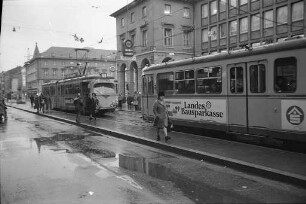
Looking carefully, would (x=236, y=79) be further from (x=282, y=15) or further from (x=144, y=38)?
(x=144, y=38)

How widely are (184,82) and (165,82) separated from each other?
1636 mm

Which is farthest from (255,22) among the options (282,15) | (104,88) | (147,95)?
(147,95)

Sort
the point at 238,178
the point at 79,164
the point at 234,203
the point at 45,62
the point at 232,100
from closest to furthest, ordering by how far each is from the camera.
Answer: the point at 234,203
the point at 238,178
the point at 79,164
the point at 232,100
the point at 45,62

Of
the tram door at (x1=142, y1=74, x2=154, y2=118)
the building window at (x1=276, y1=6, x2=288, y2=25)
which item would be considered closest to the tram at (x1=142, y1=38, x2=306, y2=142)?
the tram door at (x1=142, y1=74, x2=154, y2=118)

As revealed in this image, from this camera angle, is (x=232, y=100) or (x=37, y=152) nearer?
(x=37, y=152)

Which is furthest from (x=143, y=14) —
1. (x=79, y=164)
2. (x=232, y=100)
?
(x=79, y=164)

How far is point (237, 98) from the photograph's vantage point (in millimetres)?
11625

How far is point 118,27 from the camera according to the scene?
168 ft

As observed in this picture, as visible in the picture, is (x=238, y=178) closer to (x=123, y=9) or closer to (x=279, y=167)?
(x=279, y=167)

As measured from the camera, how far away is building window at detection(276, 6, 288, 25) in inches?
1291

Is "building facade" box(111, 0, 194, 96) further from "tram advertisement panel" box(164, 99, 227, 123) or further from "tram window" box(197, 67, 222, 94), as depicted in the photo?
"tram window" box(197, 67, 222, 94)

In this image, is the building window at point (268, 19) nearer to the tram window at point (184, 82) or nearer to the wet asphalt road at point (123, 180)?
the tram window at point (184, 82)

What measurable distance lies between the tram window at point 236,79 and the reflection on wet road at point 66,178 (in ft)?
15.2

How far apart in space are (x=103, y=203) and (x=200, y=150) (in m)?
4.65
